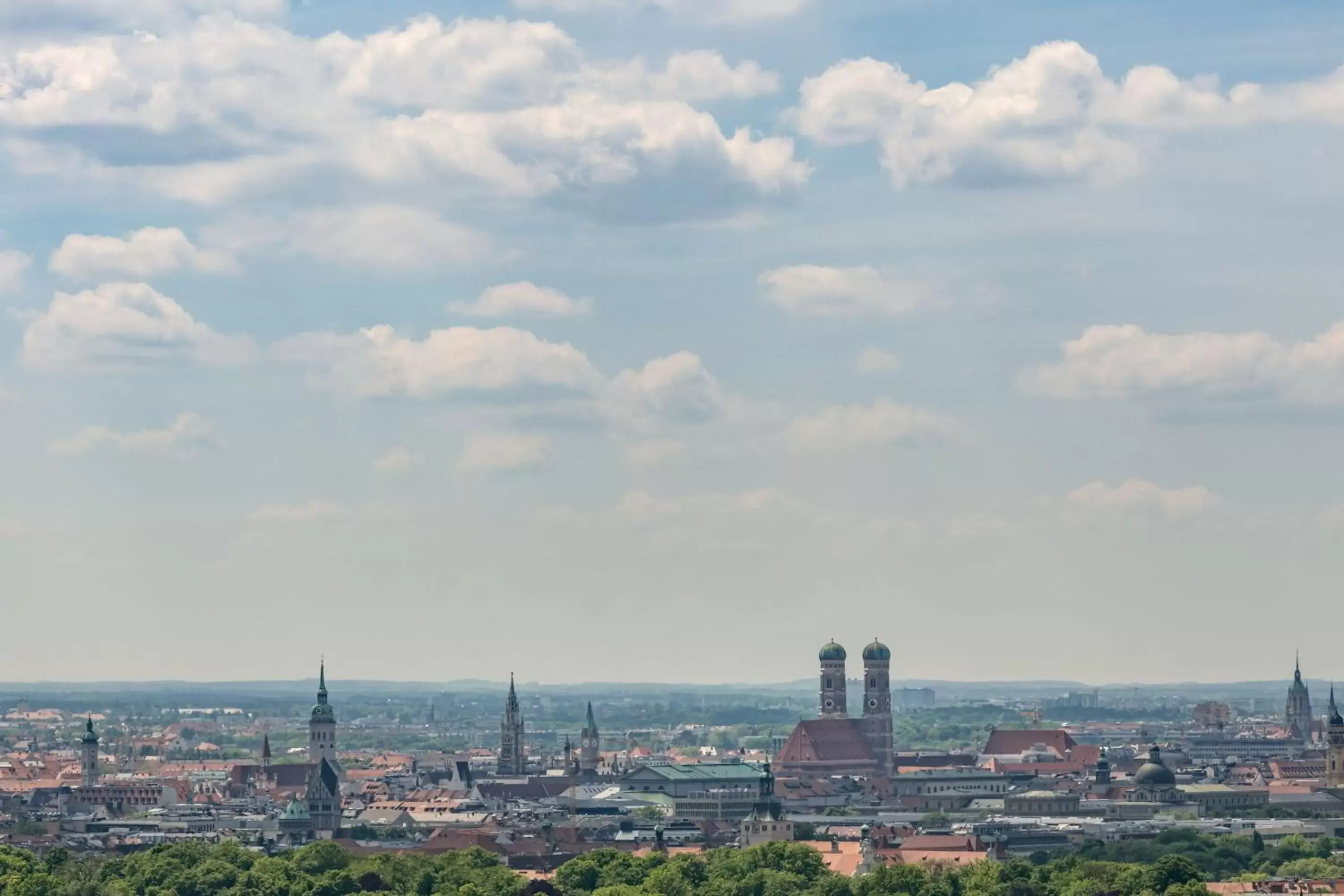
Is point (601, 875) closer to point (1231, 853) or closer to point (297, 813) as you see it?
point (1231, 853)

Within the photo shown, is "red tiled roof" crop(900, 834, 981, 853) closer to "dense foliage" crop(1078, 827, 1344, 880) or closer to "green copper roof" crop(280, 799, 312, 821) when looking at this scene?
"dense foliage" crop(1078, 827, 1344, 880)

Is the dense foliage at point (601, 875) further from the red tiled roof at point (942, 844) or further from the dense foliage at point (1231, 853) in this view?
the red tiled roof at point (942, 844)

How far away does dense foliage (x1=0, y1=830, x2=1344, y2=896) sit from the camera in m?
131

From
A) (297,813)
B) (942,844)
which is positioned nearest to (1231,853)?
(942,844)

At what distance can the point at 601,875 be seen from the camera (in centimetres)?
14350

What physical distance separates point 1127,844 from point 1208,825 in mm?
25306

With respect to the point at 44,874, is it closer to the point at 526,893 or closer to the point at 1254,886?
the point at 526,893

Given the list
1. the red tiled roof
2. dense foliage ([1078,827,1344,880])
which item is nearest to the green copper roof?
the red tiled roof

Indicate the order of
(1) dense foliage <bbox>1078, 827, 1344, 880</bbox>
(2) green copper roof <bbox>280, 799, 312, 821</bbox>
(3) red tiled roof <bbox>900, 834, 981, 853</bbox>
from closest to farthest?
(1) dense foliage <bbox>1078, 827, 1344, 880</bbox> < (3) red tiled roof <bbox>900, 834, 981, 853</bbox> < (2) green copper roof <bbox>280, 799, 312, 821</bbox>

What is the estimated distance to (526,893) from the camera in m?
133

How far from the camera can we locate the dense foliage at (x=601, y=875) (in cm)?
13138

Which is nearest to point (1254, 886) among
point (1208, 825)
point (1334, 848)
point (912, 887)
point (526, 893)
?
point (912, 887)

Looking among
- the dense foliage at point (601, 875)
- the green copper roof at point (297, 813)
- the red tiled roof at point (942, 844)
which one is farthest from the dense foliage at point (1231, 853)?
the green copper roof at point (297, 813)

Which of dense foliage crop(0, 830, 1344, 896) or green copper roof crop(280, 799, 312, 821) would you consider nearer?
dense foliage crop(0, 830, 1344, 896)
